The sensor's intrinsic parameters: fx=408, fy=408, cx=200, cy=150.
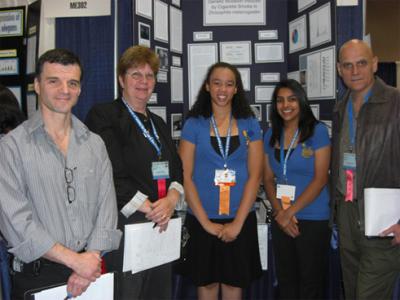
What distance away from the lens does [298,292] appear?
261 centimetres

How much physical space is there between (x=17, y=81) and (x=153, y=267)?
246 centimetres

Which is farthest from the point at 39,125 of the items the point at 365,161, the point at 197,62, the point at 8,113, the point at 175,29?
the point at 197,62

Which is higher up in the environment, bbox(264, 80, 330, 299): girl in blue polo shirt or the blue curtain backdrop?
the blue curtain backdrop

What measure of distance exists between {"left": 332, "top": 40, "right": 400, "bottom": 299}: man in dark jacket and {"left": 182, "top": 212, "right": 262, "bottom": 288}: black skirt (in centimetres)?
56

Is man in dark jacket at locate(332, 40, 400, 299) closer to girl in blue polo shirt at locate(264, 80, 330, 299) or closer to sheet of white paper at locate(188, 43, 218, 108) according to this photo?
girl in blue polo shirt at locate(264, 80, 330, 299)

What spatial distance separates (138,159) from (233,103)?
0.81 metres

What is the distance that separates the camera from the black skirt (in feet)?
7.99

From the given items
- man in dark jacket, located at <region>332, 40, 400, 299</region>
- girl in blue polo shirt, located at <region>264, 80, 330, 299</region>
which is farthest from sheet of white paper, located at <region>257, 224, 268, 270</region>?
man in dark jacket, located at <region>332, 40, 400, 299</region>

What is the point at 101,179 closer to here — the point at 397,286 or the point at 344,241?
the point at 344,241

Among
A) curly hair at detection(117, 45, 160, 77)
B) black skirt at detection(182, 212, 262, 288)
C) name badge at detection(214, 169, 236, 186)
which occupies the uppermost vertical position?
curly hair at detection(117, 45, 160, 77)

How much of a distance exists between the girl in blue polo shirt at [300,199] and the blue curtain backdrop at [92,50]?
1.13 m

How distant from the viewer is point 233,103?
2.54 m

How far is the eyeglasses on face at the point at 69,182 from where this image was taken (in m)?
1.62

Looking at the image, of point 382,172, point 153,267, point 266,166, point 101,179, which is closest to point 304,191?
point 266,166
